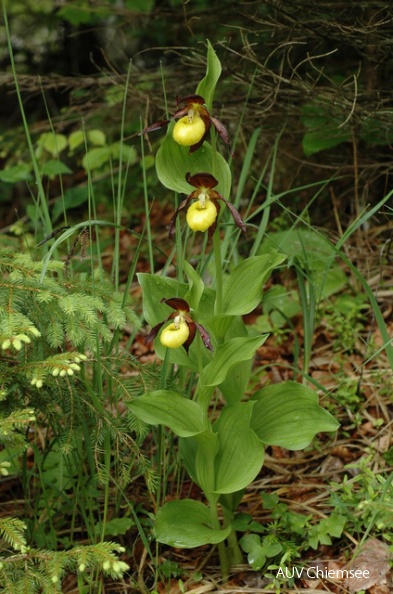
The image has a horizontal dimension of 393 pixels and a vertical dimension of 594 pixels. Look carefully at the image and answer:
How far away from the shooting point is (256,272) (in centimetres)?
175

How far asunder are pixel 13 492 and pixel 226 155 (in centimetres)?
174

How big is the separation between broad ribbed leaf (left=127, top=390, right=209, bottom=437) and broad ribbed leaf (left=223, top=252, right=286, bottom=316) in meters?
0.27

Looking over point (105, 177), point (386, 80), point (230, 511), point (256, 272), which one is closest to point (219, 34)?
point (386, 80)

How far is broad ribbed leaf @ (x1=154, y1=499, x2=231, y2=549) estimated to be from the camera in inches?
69.1

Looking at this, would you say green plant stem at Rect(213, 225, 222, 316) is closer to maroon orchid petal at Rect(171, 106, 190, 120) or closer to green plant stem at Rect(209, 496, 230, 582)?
maroon orchid petal at Rect(171, 106, 190, 120)

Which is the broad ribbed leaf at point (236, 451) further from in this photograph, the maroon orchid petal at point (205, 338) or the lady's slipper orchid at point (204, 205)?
the lady's slipper orchid at point (204, 205)

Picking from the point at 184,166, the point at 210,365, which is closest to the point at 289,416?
the point at 210,365

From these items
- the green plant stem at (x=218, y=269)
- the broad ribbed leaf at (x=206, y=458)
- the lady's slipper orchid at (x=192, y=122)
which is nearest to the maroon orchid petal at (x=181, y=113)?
the lady's slipper orchid at (x=192, y=122)

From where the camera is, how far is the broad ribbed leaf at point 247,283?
5.57ft

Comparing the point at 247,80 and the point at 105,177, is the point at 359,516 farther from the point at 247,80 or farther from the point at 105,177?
the point at 105,177

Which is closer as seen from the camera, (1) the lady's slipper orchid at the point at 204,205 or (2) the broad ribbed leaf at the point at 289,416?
(1) the lady's slipper orchid at the point at 204,205

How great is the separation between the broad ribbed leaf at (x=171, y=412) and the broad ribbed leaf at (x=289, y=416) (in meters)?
0.18

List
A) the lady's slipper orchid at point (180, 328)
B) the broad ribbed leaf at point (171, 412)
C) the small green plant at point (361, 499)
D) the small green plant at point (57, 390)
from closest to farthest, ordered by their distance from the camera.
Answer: the small green plant at point (57, 390)
the lady's slipper orchid at point (180, 328)
the broad ribbed leaf at point (171, 412)
the small green plant at point (361, 499)

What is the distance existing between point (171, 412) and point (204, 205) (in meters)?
0.55
